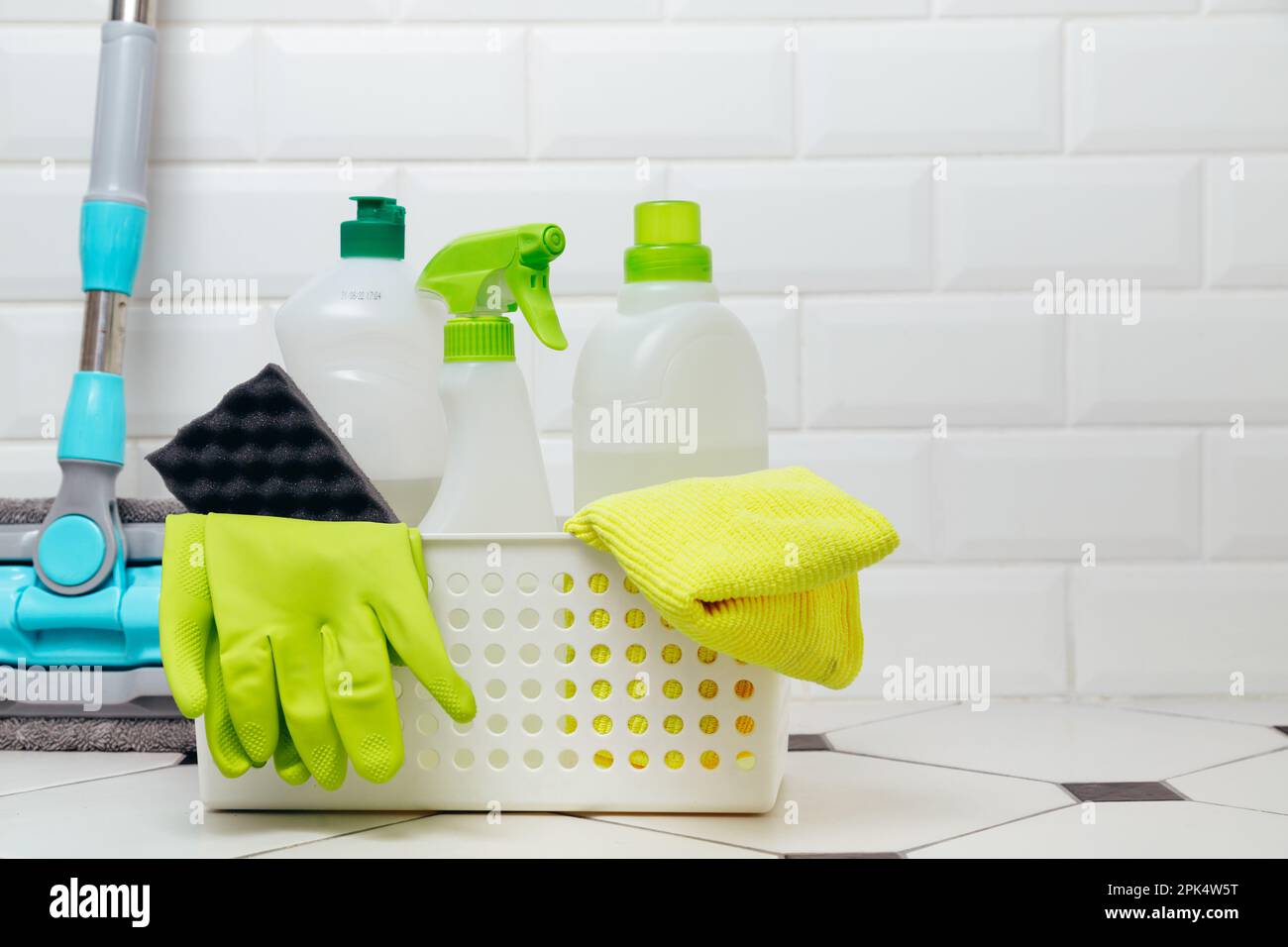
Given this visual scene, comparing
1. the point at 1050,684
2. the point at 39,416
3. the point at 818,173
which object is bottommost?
the point at 1050,684

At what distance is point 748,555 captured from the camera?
0.61 m

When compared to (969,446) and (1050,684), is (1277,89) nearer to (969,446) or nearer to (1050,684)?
(969,446)

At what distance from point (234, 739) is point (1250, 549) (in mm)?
861

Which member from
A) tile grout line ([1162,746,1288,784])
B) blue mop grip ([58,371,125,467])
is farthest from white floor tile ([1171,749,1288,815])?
blue mop grip ([58,371,125,467])

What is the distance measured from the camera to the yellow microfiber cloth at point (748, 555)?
1.98 feet

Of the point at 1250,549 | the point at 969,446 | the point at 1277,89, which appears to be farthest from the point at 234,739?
the point at 1277,89

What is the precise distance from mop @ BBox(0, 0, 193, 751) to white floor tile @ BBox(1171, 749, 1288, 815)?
0.67m

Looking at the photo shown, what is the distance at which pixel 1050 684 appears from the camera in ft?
3.53

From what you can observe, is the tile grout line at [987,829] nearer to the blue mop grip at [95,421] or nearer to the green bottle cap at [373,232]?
the green bottle cap at [373,232]

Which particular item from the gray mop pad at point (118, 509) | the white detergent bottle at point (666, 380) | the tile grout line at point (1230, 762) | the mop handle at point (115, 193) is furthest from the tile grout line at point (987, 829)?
the mop handle at point (115, 193)

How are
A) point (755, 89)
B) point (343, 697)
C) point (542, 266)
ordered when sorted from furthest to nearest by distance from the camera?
point (755, 89), point (542, 266), point (343, 697)

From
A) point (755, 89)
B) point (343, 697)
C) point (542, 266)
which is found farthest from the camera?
point (755, 89)

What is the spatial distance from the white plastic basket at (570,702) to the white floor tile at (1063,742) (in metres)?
0.22

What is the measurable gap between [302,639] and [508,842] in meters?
0.15
